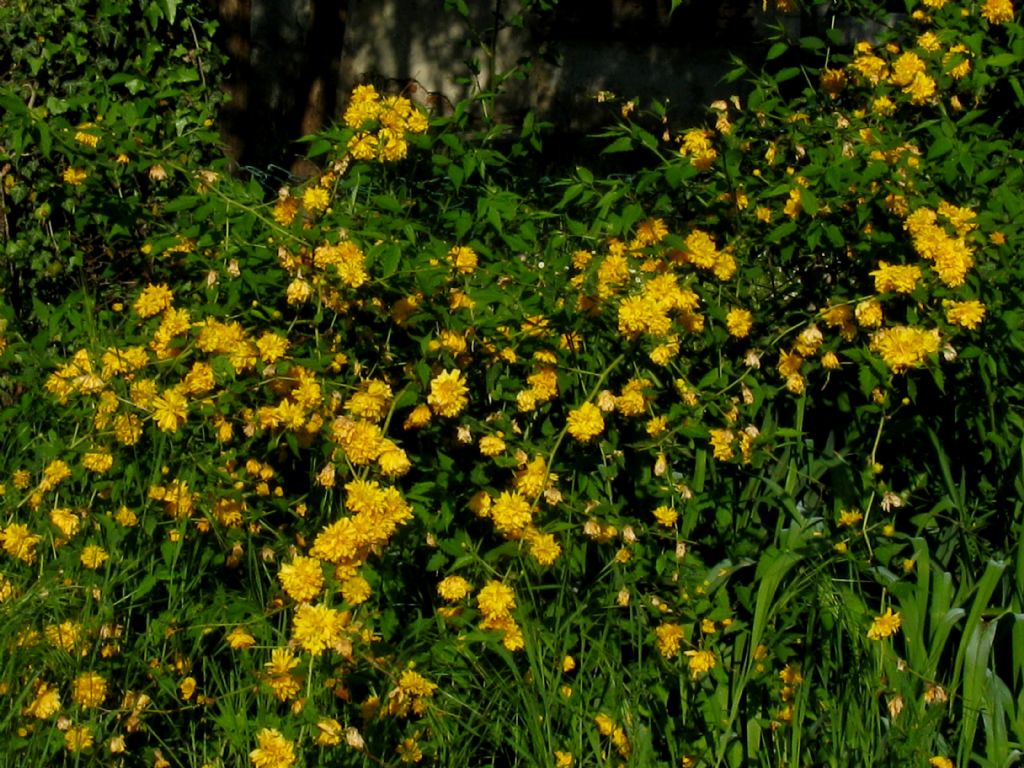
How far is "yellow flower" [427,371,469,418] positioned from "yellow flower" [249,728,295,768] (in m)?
0.68

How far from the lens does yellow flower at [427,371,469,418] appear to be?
2.82m

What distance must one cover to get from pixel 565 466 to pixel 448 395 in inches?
12.6

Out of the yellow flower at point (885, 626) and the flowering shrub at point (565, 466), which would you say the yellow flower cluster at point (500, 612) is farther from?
the yellow flower at point (885, 626)

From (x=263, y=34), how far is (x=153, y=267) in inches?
234

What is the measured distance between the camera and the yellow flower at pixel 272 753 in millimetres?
2536

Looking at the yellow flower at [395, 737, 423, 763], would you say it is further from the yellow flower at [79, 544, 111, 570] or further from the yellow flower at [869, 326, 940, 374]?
the yellow flower at [869, 326, 940, 374]

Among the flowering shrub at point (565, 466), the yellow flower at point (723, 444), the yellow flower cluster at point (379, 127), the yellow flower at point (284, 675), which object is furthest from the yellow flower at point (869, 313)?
the yellow flower at point (284, 675)

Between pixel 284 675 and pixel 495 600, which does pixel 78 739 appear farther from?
pixel 495 600

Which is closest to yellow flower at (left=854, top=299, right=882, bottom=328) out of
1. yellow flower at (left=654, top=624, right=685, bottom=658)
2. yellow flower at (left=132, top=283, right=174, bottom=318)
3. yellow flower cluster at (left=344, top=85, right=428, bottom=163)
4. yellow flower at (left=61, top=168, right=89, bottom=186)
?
yellow flower at (left=654, top=624, right=685, bottom=658)

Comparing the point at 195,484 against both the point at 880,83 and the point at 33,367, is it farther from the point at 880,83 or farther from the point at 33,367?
Result: the point at 880,83

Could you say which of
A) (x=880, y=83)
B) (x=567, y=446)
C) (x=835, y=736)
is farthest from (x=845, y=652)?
(x=880, y=83)

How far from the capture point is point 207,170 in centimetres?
330

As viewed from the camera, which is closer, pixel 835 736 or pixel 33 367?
pixel 835 736

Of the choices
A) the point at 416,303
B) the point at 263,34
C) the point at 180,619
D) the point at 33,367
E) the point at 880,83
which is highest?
the point at 880,83
